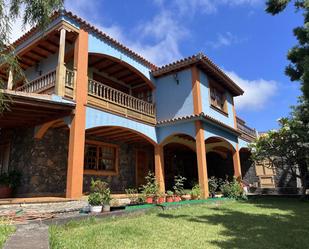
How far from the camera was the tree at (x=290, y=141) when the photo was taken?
12227 millimetres

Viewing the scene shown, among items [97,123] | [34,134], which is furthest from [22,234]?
[34,134]

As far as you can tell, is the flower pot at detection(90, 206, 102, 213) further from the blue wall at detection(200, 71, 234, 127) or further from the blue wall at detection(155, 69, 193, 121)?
the blue wall at detection(200, 71, 234, 127)

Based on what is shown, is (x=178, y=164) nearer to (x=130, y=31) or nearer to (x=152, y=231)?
(x=130, y=31)

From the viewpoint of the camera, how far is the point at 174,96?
1260 cm

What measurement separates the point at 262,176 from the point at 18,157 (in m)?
15.1

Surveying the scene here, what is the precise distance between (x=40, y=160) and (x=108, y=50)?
4.91m

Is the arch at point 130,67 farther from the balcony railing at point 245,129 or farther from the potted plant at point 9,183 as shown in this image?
the balcony railing at point 245,129

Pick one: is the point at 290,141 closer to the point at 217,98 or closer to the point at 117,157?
the point at 217,98

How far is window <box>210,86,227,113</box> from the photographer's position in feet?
45.5

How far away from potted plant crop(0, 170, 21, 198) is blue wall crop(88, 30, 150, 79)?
17.5 ft

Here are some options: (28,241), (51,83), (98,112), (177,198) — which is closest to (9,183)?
(51,83)

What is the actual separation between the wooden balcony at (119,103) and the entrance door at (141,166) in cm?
261

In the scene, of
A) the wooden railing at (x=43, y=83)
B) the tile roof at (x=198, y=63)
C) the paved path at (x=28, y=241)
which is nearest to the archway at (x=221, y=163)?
the tile roof at (x=198, y=63)

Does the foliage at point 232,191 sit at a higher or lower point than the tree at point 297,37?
lower
